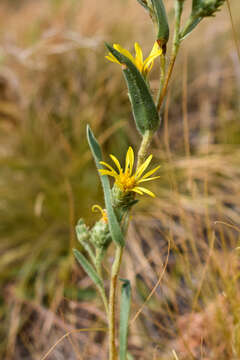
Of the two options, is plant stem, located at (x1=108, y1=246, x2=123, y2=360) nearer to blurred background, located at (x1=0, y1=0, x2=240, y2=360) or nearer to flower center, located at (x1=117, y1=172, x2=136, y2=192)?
flower center, located at (x1=117, y1=172, x2=136, y2=192)

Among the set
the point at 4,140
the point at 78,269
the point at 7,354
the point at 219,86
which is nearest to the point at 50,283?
the point at 78,269

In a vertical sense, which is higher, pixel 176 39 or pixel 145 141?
pixel 176 39

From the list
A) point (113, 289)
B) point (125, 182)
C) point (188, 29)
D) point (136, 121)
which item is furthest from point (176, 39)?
point (113, 289)

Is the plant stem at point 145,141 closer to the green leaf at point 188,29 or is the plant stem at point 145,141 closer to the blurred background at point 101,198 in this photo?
the green leaf at point 188,29

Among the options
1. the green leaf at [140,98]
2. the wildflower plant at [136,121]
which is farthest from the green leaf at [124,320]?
the green leaf at [140,98]

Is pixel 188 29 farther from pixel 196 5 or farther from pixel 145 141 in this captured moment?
pixel 145 141

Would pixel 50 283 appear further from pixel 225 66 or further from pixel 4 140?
pixel 225 66

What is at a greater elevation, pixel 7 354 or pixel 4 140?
pixel 4 140
